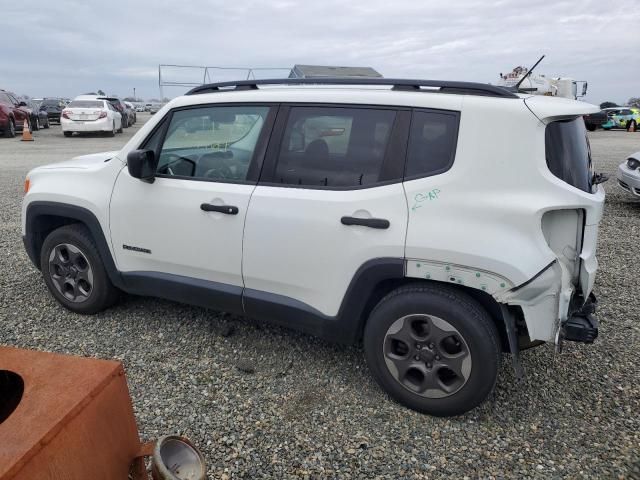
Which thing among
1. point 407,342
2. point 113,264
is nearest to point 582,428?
point 407,342

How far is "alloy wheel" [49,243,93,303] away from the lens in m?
3.77

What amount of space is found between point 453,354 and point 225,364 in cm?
147

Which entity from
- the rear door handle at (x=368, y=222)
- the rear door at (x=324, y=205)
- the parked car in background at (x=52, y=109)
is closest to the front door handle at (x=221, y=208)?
the rear door at (x=324, y=205)

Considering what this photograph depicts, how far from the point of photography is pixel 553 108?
97.9 inches

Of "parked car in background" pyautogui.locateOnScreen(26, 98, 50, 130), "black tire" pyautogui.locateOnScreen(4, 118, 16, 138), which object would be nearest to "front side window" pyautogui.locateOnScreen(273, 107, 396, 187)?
"black tire" pyautogui.locateOnScreen(4, 118, 16, 138)

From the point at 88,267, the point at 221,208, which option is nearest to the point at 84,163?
the point at 88,267

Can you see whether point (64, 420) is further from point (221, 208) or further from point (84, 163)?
point (84, 163)

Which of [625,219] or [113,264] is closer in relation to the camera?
[113,264]

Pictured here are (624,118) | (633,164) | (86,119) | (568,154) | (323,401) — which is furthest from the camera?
(624,118)

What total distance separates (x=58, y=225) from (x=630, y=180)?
7801mm

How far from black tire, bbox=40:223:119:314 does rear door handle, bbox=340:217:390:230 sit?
204 centimetres

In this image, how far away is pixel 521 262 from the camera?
2.39m

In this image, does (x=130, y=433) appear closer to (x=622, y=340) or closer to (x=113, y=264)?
(x=113, y=264)

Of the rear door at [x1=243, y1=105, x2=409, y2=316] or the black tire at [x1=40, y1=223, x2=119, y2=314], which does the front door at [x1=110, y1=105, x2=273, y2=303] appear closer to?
the rear door at [x1=243, y1=105, x2=409, y2=316]
